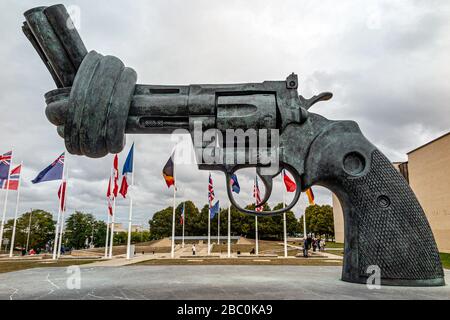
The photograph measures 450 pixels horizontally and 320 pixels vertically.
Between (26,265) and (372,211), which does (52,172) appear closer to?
(26,265)

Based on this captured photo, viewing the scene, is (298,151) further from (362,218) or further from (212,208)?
(212,208)

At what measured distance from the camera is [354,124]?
10.3ft

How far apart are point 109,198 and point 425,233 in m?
17.2

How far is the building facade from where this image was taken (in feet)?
60.7

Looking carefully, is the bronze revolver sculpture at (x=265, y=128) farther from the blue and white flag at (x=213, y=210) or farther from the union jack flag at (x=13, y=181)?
the union jack flag at (x=13, y=181)

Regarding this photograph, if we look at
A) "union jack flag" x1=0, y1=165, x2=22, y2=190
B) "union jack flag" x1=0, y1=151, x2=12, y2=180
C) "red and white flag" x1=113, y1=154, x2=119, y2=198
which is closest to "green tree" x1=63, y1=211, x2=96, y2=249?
"union jack flag" x1=0, y1=165, x2=22, y2=190

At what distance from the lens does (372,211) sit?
9.73 feet

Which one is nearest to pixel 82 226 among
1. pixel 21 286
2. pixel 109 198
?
pixel 109 198

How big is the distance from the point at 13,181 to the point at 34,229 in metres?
36.2

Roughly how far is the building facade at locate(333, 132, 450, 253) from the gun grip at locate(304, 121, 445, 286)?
18.6 meters

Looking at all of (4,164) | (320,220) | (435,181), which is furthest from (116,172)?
(320,220)

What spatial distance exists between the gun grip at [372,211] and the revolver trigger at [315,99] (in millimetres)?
302

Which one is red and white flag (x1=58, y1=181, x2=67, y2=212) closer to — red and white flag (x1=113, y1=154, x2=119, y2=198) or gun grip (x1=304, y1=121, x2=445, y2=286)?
red and white flag (x1=113, y1=154, x2=119, y2=198)
